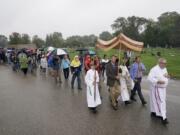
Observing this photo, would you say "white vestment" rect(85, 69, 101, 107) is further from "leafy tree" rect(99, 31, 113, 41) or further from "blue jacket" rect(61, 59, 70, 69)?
"leafy tree" rect(99, 31, 113, 41)

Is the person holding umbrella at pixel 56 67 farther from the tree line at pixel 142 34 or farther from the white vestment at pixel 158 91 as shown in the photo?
the tree line at pixel 142 34

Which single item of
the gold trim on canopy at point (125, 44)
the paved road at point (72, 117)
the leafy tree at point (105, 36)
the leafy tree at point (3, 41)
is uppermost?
the leafy tree at point (105, 36)

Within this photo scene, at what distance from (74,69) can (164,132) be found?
28.5 ft

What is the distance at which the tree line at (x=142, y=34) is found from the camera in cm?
10168

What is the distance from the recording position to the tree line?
4003 inches

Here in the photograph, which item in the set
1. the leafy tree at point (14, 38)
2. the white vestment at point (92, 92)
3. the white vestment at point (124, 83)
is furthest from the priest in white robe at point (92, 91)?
the leafy tree at point (14, 38)

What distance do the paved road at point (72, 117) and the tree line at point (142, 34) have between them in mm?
77619

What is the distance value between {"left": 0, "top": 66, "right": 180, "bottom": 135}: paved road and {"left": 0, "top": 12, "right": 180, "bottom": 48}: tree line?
3056 inches

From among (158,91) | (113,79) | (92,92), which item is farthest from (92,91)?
(158,91)

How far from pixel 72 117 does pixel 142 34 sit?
109 meters

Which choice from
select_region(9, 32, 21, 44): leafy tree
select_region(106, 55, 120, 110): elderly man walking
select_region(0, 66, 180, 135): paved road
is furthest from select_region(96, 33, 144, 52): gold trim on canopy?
select_region(9, 32, 21, 44): leafy tree

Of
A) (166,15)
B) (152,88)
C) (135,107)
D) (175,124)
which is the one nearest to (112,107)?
(135,107)

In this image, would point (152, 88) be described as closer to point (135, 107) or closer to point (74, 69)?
point (135, 107)

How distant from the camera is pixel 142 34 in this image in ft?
381
